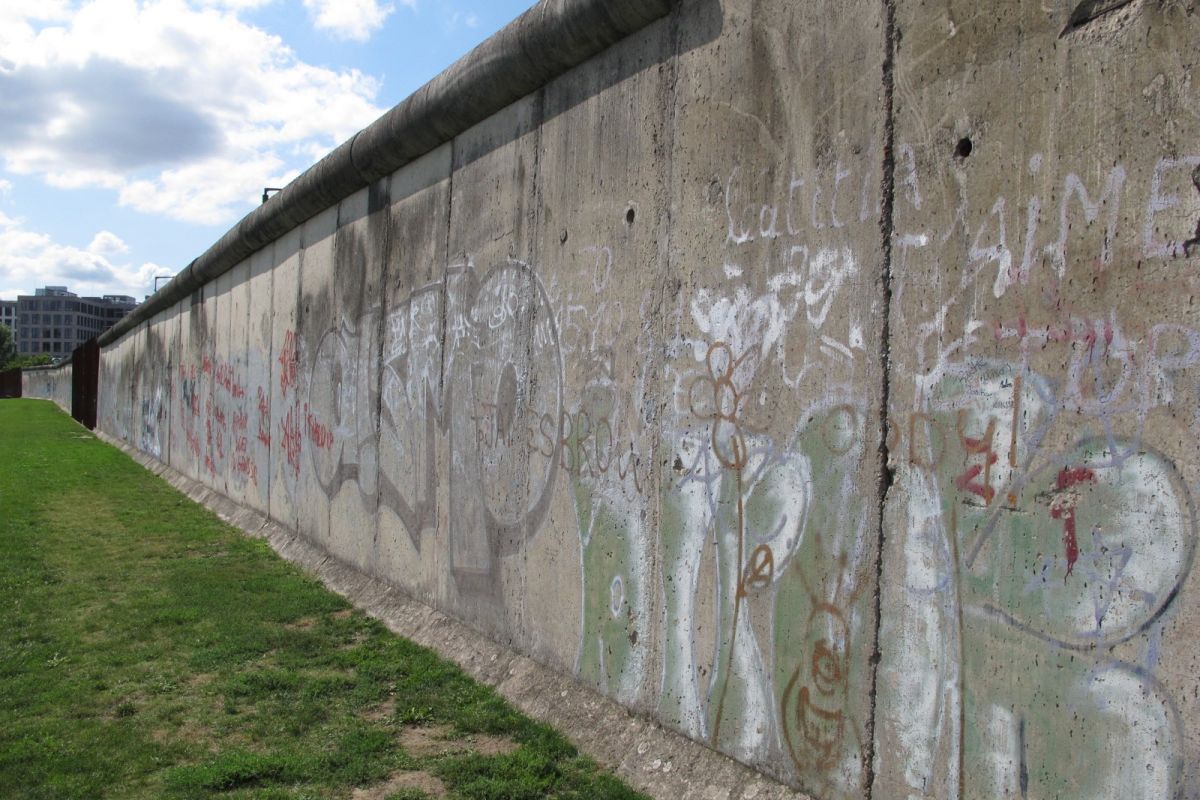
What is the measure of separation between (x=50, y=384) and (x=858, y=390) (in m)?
67.0

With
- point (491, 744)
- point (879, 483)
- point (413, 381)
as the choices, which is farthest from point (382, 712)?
point (879, 483)

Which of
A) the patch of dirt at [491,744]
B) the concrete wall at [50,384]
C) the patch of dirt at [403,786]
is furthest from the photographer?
the concrete wall at [50,384]

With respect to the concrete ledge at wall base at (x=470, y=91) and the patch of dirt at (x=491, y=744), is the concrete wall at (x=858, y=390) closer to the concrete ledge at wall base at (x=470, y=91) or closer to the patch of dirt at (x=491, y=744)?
the concrete ledge at wall base at (x=470, y=91)

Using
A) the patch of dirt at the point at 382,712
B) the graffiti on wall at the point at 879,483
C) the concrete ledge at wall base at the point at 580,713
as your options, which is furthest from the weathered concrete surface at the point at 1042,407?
the patch of dirt at the point at 382,712

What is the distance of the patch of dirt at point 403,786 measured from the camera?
13.5ft

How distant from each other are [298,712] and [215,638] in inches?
66.3

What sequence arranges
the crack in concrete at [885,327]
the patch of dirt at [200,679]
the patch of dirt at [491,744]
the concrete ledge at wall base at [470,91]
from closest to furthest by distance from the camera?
the crack in concrete at [885,327] < the patch of dirt at [491,744] < the concrete ledge at wall base at [470,91] < the patch of dirt at [200,679]

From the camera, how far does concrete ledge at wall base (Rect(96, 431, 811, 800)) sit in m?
3.91

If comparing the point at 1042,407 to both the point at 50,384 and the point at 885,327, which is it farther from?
the point at 50,384

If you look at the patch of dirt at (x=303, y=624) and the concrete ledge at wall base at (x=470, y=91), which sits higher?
the concrete ledge at wall base at (x=470, y=91)

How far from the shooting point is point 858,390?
345 centimetres

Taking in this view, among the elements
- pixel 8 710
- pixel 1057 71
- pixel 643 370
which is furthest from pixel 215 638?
pixel 1057 71

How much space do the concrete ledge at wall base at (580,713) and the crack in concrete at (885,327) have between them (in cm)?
52

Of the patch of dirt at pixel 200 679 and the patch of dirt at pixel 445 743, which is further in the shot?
the patch of dirt at pixel 200 679
